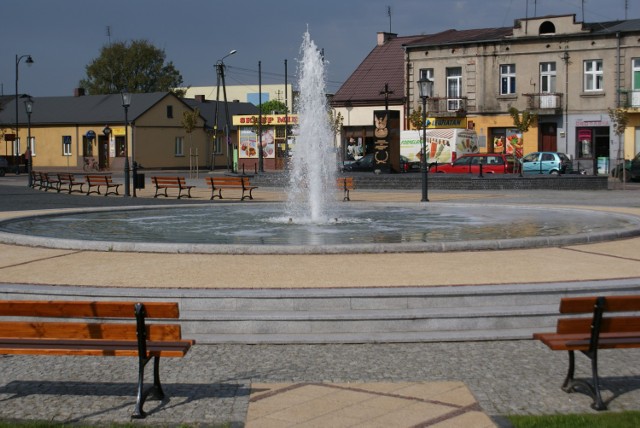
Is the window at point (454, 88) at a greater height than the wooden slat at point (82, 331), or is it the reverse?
the window at point (454, 88)

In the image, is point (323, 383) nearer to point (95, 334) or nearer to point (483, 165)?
point (95, 334)

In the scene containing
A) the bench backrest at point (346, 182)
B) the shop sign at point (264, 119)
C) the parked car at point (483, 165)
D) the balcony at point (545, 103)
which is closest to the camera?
the bench backrest at point (346, 182)

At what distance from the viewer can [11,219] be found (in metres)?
20.9

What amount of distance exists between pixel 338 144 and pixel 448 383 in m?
59.3

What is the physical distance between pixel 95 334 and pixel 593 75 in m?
49.9

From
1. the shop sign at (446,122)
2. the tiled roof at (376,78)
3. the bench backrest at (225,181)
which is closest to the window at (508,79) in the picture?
the shop sign at (446,122)

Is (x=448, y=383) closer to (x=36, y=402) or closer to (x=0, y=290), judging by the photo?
(x=36, y=402)

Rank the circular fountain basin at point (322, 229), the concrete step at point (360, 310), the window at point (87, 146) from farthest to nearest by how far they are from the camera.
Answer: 1. the window at point (87, 146)
2. the circular fountain basin at point (322, 229)
3. the concrete step at point (360, 310)

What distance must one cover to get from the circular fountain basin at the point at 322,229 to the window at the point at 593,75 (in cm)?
3092

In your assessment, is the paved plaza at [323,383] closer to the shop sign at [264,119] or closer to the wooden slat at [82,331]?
the wooden slat at [82,331]

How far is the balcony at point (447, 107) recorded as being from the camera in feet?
189

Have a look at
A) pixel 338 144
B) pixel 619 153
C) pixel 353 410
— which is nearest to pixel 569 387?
pixel 353 410

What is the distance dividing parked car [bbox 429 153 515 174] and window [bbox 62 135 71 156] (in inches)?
1680

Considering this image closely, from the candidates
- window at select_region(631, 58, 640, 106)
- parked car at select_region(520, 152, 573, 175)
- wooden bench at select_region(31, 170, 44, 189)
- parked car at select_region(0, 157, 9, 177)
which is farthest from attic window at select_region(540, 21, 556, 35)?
parked car at select_region(0, 157, 9, 177)
